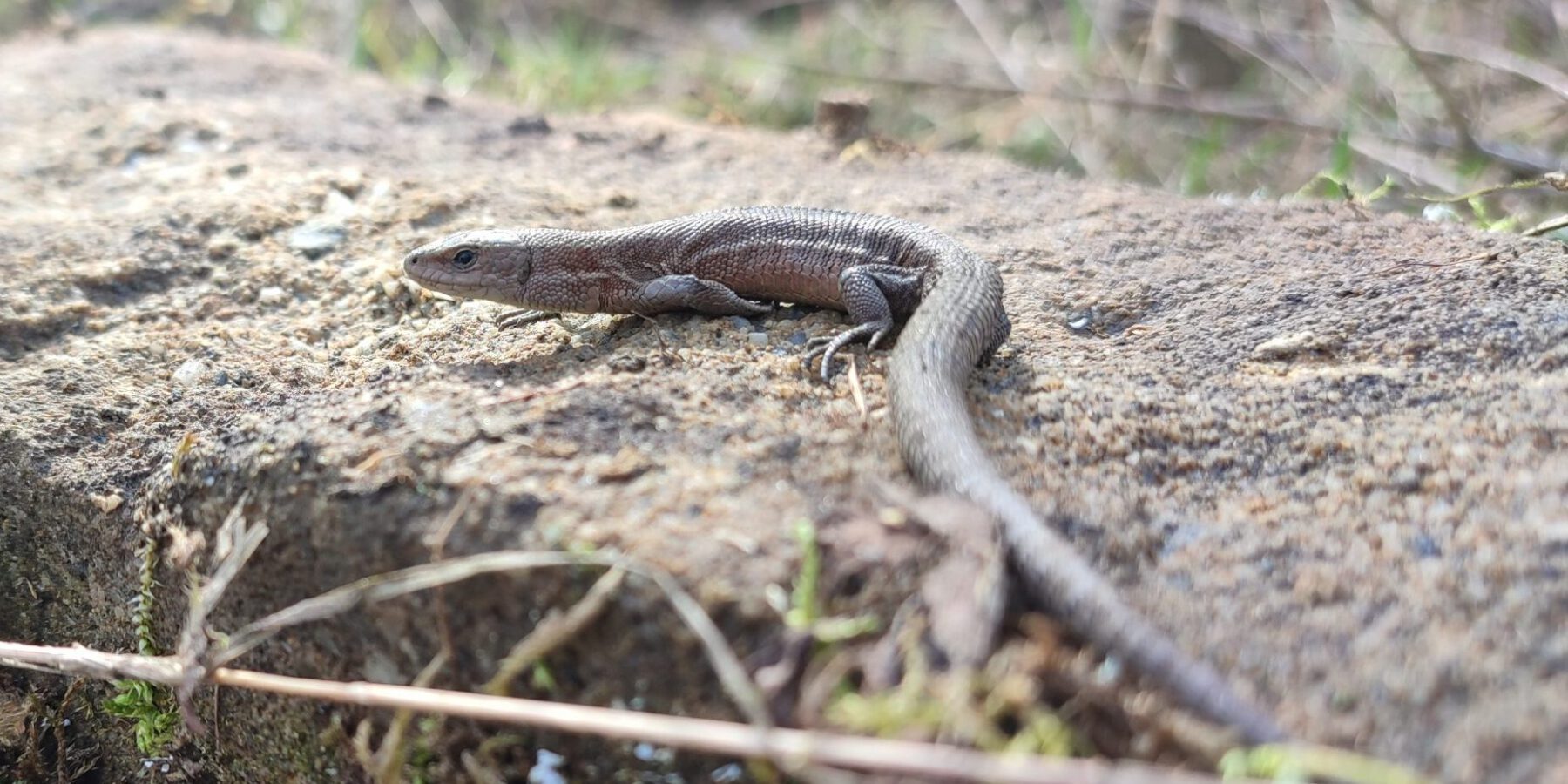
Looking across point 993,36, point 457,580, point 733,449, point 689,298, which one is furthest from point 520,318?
point 993,36

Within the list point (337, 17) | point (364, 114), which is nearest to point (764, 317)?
point (364, 114)

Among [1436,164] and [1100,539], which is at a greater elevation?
[1436,164]

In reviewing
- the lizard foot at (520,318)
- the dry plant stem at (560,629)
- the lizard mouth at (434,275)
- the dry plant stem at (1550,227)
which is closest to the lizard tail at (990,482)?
the dry plant stem at (560,629)

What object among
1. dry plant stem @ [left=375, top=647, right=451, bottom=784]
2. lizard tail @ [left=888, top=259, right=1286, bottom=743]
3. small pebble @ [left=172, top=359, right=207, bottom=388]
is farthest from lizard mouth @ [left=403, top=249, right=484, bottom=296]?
dry plant stem @ [left=375, top=647, right=451, bottom=784]

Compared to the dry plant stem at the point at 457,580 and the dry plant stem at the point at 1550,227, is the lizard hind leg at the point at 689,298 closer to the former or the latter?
the dry plant stem at the point at 457,580

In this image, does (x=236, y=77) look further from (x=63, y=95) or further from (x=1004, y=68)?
(x=1004, y=68)

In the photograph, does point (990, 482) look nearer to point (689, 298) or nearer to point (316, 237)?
point (689, 298)
